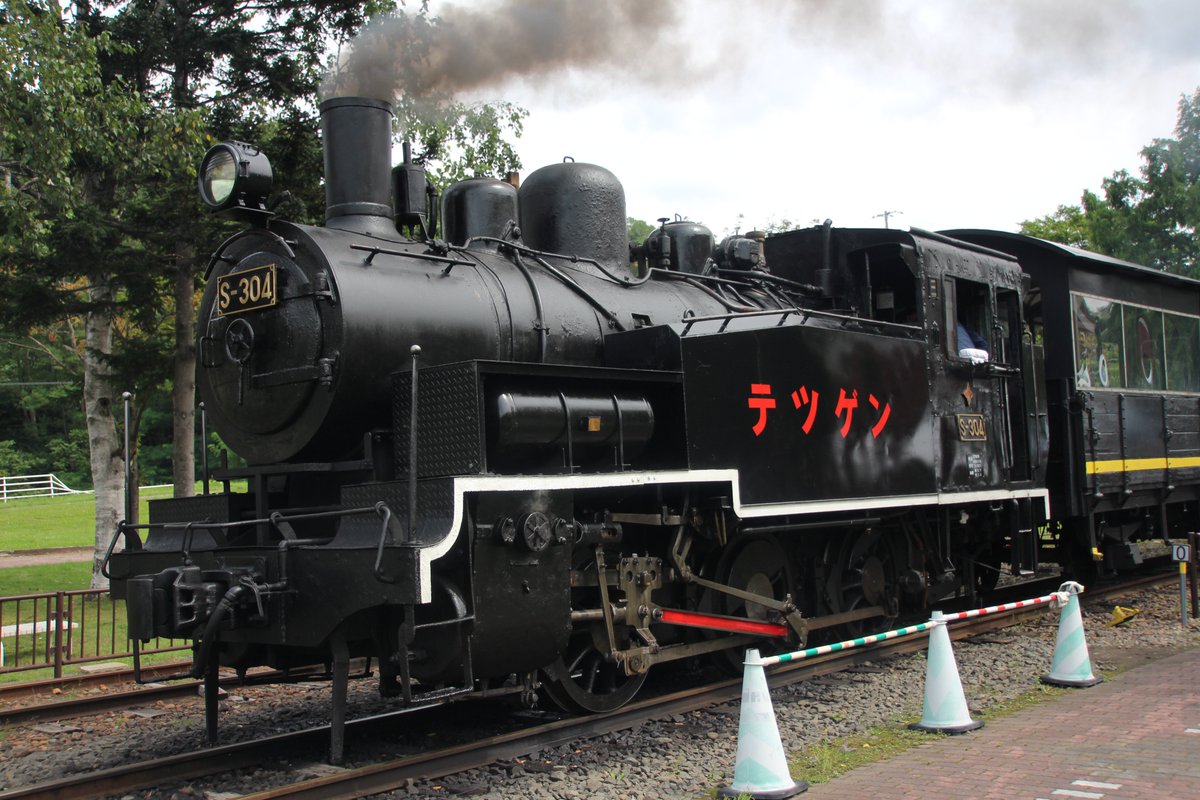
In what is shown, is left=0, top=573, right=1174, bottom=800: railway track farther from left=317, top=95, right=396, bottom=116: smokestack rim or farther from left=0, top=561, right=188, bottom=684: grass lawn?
left=317, top=95, right=396, bottom=116: smokestack rim

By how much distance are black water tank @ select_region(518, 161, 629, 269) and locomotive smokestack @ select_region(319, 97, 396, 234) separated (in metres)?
1.37

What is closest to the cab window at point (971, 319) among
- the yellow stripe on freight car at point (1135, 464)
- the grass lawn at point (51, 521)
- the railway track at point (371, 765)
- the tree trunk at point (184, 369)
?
the yellow stripe on freight car at point (1135, 464)

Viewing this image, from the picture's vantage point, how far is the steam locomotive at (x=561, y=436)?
202 inches

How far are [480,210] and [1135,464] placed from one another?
24.4ft

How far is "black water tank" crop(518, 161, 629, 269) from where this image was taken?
7488mm

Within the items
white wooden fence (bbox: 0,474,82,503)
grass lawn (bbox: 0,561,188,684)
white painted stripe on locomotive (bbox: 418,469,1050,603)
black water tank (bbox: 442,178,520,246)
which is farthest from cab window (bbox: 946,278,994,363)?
white wooden fence (bbox: 0,474,82,503)

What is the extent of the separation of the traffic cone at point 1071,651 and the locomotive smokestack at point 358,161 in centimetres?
523

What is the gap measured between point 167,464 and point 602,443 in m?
39.1

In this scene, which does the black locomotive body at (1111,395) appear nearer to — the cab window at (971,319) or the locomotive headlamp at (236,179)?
the cab window at (971,319)

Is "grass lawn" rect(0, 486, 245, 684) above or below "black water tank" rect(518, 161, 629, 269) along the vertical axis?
below

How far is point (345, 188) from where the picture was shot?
640 cm

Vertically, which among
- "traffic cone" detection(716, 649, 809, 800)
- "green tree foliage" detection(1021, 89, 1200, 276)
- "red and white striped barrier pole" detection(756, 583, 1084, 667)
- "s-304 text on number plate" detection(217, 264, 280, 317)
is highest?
"green tree foliage" detection(1021, 89, 1200, 276)

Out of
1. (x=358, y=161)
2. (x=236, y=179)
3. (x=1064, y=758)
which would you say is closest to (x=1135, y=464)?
(x=1064, y=758)

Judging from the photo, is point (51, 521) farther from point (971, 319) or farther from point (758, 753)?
point (758, 753)
